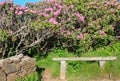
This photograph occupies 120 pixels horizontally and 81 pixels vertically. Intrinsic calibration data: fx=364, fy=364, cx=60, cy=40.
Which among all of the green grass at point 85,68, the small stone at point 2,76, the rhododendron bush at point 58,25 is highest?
the rhododendron bush at point 58,25

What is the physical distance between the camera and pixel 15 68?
11.0m

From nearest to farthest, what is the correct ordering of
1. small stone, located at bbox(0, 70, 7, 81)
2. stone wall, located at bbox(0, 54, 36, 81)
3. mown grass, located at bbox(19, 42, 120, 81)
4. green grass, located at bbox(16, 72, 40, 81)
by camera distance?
1. small stone, located at bbox(0, 70, 7, 81)
2. stone wall, located at bbox(0, 54, 36, 81)
3. green grass, located at bbox(16, 72, 40, 81)
4. mown grass, located at bbox(19, 42, 120, 81)

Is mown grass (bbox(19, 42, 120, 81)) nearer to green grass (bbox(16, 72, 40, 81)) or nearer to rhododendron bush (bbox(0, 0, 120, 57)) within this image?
rhododendron bush (bbox(0, 0, 120, 57))

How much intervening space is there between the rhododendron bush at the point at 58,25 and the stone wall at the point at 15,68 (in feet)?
3.83

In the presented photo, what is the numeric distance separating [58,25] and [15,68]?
2424mm

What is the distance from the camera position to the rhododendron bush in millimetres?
12758

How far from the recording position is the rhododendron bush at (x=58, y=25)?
502 inches

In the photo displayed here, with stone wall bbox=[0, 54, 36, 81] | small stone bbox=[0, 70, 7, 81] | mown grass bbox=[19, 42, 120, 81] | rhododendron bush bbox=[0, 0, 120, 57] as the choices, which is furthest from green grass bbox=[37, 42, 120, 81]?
small stone bbox=[0, 70, 7, 81]

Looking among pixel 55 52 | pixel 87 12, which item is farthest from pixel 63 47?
pixel 87 12

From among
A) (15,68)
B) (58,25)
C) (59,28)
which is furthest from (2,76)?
(59,28)

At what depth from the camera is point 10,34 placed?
1241 cm

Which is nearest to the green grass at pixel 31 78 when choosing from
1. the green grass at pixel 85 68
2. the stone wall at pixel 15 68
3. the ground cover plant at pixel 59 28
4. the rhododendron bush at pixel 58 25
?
the stone wall at pixel 15 68

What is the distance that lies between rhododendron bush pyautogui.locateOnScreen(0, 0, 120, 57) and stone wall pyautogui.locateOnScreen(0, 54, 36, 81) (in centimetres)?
117

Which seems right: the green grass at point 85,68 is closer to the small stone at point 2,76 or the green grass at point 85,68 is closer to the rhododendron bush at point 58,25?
the rhododendron bush at point 58,25
